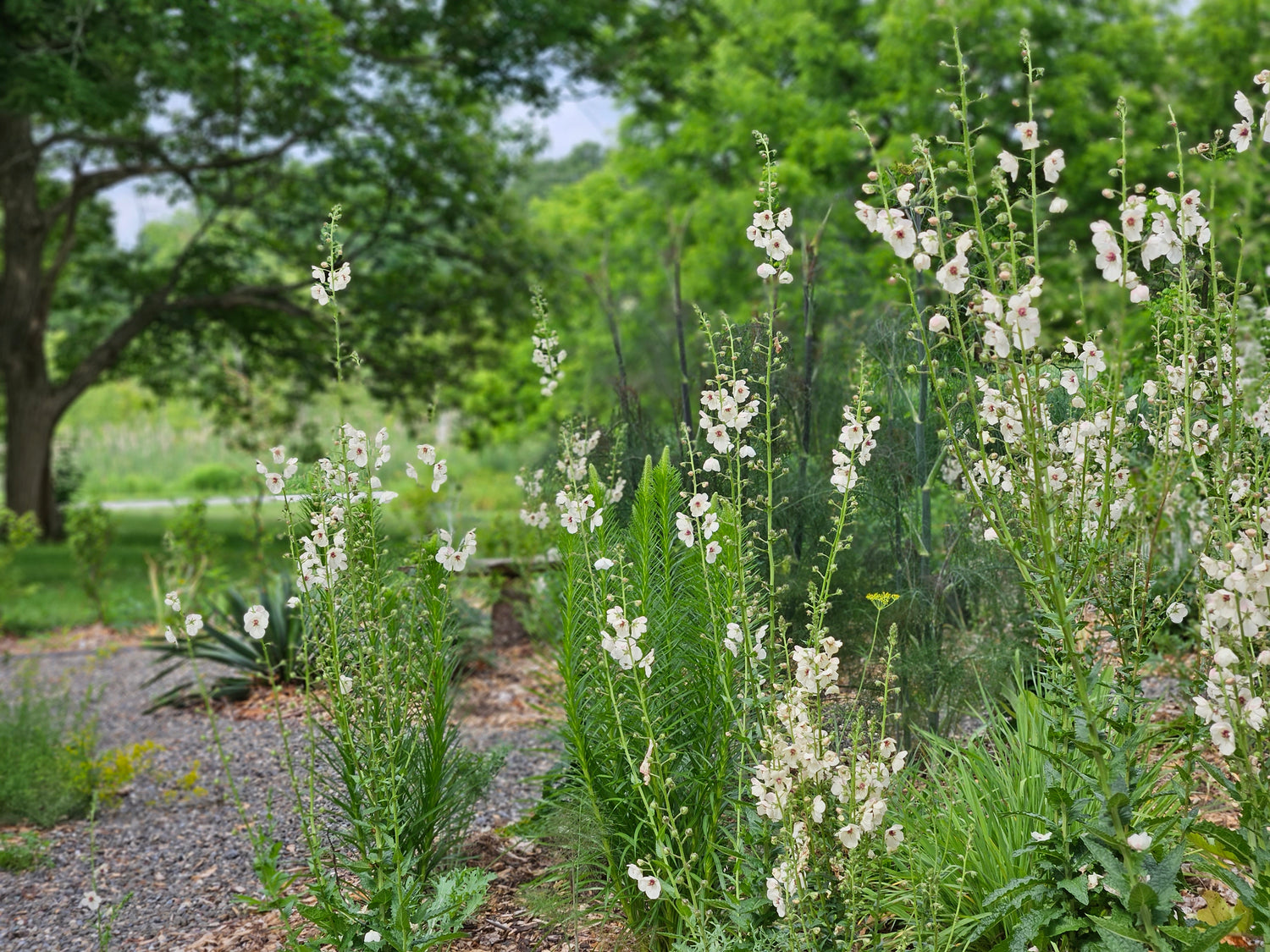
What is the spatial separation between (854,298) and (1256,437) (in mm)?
4617

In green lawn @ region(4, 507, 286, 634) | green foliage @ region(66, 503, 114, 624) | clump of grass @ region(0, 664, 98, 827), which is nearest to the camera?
clump of grass @ region(0, 664, 98, 827)

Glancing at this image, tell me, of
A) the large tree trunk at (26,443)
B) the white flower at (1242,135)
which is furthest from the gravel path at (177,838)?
the large tree trunk at (26,443)

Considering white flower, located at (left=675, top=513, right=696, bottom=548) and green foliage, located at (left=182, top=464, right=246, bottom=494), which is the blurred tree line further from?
green foliage, located at (left=182, top=464, right=246, bottom=494)

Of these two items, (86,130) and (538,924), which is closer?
(538,924)

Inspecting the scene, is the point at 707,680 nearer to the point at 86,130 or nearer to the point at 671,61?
the point at 671,61

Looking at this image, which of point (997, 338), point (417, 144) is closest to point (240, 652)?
point (997, 338)

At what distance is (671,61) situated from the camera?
1359 centimetres

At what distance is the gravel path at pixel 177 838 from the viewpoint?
11.5 feet

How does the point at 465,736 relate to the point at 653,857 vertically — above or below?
below

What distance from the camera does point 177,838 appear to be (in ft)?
14.1

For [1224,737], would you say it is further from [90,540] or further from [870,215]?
[90,540]

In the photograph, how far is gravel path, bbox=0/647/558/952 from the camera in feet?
11.5

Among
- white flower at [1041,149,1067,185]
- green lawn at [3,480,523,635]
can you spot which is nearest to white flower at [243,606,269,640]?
white flower at [1041,149,1067,185]

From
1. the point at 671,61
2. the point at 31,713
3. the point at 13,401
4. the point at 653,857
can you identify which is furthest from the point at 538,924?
the point at 13,401
